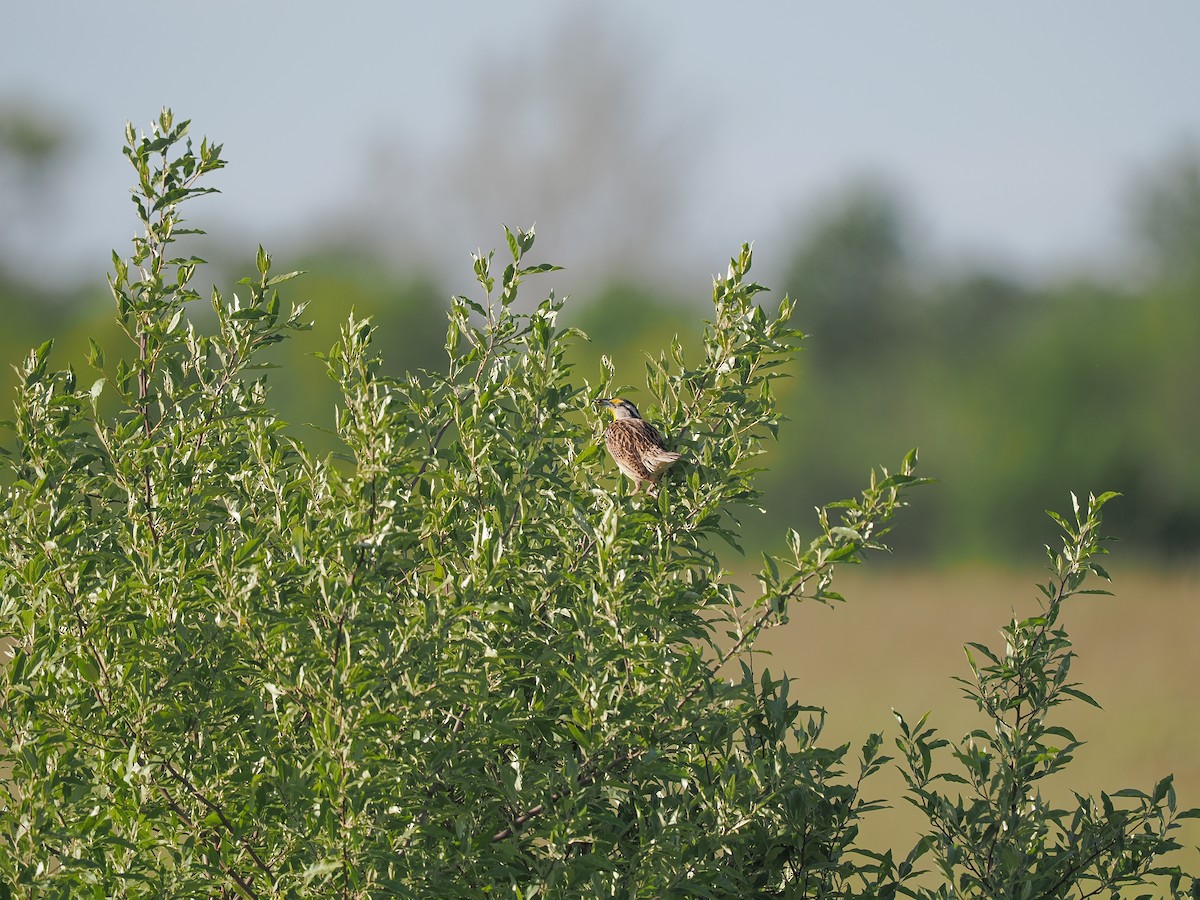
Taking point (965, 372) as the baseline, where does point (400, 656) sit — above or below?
below

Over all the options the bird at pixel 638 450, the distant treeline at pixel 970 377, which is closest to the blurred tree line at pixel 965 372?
the distant treeline at pixel 970 377

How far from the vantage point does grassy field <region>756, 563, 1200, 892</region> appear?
14.8m

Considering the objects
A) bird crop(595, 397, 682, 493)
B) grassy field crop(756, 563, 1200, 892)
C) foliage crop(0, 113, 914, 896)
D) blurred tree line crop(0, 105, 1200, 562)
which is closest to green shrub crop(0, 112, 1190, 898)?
foliage crop(0, 113, 914, 896)

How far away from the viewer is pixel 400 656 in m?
2.45

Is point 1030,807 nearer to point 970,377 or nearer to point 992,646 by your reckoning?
point 992,646

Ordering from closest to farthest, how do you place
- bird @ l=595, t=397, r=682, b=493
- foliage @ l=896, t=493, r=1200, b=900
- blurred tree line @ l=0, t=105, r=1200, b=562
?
1. foliage @ l=896, t=493, r=1200, b=900
2. bird @ l=595, t=397, r=682, b=493
3. blurred tree line @ l=0, t=105, r=1200, b=562

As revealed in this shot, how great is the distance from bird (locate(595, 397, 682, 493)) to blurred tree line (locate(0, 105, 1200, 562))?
1585 cm

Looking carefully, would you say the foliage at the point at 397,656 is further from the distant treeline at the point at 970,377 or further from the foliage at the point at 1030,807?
the distant treeline at the point at 970,377

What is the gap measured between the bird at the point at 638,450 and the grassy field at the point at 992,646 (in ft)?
32.2

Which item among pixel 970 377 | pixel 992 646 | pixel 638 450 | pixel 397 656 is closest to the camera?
pixel 397 656

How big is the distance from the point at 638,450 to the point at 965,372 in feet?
63.4

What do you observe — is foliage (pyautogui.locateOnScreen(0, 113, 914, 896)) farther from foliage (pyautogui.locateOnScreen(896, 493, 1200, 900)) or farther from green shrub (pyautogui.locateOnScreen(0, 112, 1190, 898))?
foliage (pyautogui.locateOnScreen(896, 493, 1200, 900))

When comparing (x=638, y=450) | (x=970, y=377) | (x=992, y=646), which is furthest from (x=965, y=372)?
(x=638, y=450)

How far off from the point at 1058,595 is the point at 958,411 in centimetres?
1959
